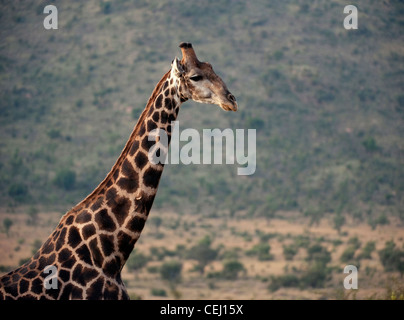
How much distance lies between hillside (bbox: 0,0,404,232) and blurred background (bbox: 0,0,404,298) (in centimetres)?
12

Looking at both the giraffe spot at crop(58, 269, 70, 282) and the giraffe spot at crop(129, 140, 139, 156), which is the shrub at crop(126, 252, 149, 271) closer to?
the giraffe spot at crop(129, 140, 139, 156)

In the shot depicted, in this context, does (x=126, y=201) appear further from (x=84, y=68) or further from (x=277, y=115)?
(x=84, y=68)

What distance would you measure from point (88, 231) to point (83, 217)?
0.18 m

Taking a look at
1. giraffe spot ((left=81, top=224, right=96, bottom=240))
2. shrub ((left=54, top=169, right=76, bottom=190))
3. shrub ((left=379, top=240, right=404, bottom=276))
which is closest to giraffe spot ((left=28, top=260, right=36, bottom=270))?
giraffe spot ((left=81, top=224, right=96, bottom=240))

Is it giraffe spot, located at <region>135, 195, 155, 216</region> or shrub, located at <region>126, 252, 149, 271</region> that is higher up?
giraffe spot, located at <region>135, 195, 155, 216</region>

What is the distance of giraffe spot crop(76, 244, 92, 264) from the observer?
24.7ft

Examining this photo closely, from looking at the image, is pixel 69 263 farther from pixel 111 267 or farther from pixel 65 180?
pixel 65 180

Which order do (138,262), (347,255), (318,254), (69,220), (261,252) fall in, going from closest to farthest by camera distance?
1. (69,220)
2. (138,262)
3. (347,255)
4. (318,254)
5. (261,252)

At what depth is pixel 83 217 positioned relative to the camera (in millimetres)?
7703

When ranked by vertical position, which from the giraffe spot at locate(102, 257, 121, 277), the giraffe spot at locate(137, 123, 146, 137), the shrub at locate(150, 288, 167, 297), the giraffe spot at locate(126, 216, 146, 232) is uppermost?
the giraffe spot at locate(137, 123, 146, 137)

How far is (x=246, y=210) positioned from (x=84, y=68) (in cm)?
1889

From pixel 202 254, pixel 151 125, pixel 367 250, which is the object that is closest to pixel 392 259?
pixel 367 250

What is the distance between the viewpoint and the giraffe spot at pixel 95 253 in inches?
296

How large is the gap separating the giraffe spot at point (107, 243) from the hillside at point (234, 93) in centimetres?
3468
